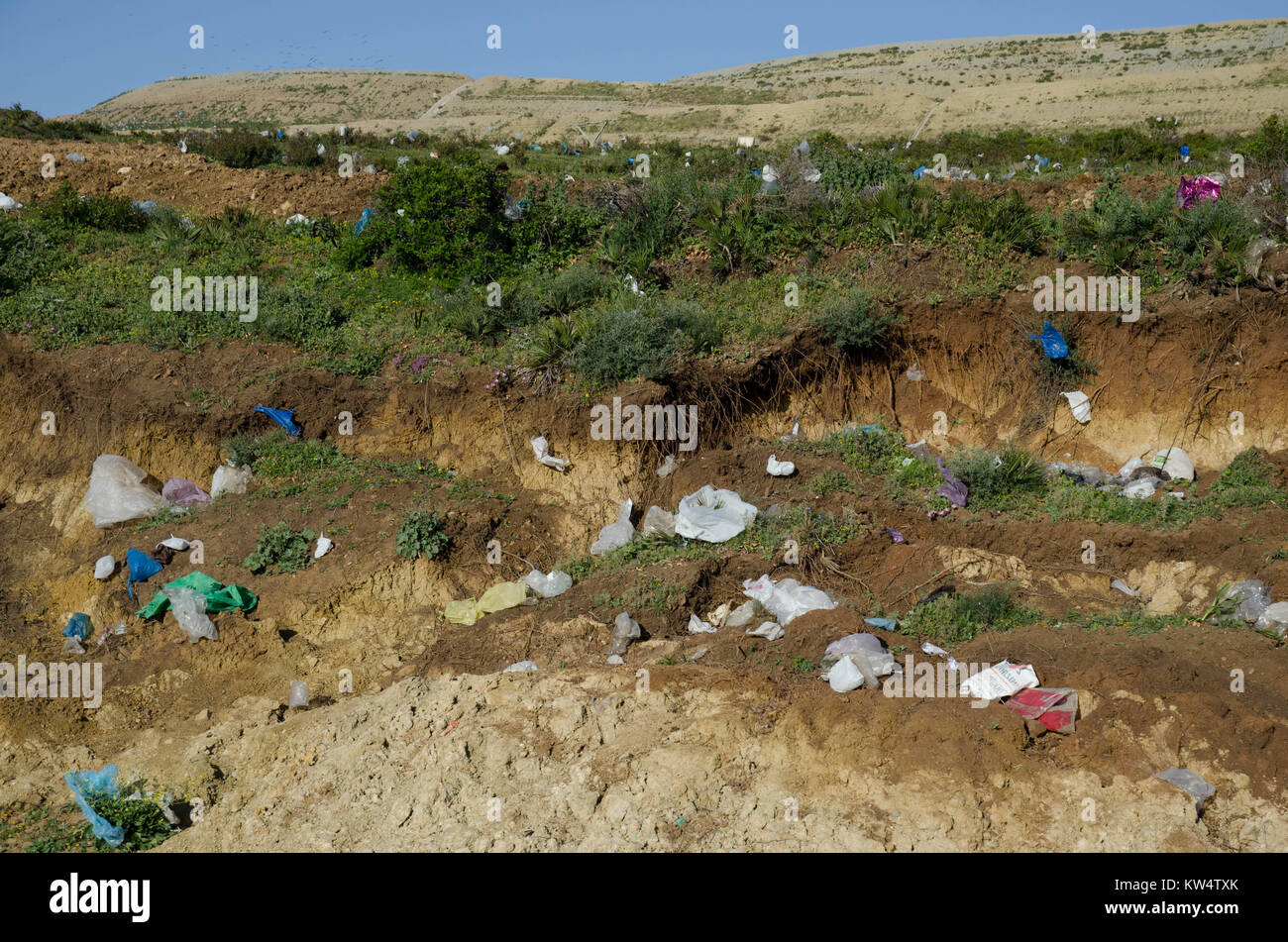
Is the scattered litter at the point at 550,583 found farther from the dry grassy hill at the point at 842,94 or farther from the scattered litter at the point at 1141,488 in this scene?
the dry grassy hill at the point at 842,94

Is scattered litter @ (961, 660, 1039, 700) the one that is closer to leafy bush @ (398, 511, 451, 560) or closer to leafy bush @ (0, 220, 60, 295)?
leafy bush @ (398, 511, 451, 560)

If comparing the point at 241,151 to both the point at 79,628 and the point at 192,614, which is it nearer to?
the point at 79,628

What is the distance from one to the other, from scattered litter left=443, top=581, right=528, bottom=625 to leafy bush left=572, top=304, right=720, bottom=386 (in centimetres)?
232

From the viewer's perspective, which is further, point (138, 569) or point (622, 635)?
point (138, 569)

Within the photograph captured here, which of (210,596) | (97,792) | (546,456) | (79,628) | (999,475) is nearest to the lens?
(97,792)

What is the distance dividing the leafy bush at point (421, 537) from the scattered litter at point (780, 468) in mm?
2992

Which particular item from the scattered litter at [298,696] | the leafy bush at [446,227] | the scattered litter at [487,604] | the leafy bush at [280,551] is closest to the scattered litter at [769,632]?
the scattered litter at [487,604]

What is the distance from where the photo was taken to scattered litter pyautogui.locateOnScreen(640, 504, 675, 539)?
807 centimetres

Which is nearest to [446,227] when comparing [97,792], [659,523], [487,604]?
[659,523]

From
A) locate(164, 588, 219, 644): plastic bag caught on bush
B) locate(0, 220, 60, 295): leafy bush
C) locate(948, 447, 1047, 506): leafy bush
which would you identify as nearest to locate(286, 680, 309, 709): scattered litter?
locate(164, 588, 219, 644): plastic bag caught on bush

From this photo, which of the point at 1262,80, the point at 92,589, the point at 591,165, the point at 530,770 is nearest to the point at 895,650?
the point at 530,770

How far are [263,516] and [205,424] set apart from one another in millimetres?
1440

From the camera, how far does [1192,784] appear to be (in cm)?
505

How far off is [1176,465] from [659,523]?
17.4 ft
